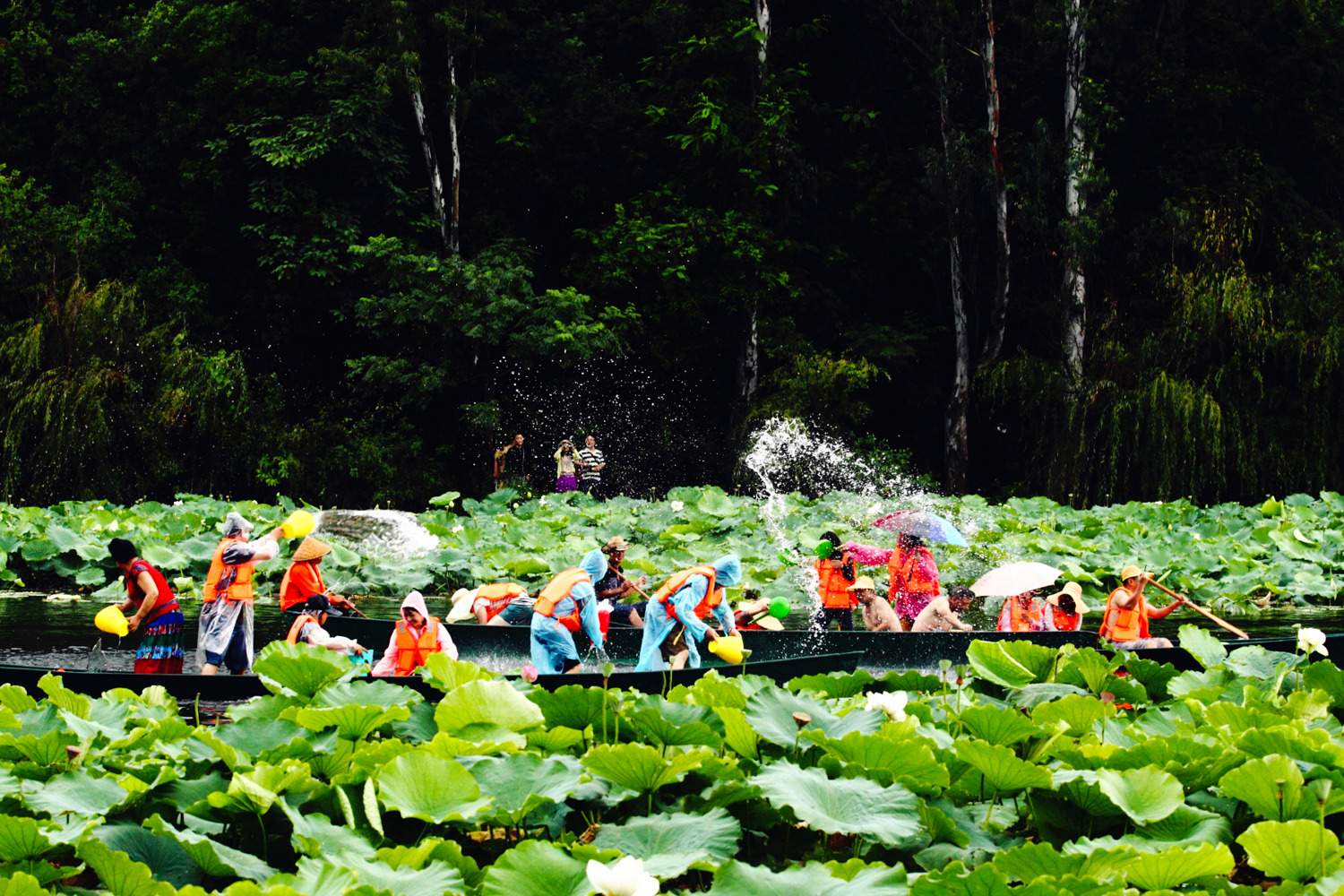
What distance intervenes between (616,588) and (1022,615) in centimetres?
291

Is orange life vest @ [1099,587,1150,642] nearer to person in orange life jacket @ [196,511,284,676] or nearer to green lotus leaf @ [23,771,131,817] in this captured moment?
person in orange life jacket @ [196,511,284,676]

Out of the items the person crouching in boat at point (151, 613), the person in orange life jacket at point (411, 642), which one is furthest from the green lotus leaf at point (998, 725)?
the person crouching in boat at point (151, 613)

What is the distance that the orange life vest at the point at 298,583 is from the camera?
8.51 m

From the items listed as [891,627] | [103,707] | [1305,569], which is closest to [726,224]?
[1305,569]

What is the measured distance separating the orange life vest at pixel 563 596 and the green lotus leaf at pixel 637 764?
376 centimetres

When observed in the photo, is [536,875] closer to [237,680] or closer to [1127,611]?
[237,680]

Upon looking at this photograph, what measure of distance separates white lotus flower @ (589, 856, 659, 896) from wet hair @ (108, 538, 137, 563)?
223 inches

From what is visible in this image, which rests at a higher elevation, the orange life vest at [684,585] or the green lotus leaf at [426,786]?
the green lotus leaf at [426,786]

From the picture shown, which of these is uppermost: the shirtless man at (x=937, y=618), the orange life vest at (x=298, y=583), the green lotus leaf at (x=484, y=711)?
the green lotus leaf at (x=484, y=711)

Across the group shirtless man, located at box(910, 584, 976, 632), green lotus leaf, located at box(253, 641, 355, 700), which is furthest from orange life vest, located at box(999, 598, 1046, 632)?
green lotus leaf, located at box(253, 641, 355, 700)

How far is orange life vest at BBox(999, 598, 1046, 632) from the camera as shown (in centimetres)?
891

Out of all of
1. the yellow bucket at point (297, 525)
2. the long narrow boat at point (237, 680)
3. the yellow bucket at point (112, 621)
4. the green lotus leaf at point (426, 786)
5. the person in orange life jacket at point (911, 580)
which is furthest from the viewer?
the person in orange life jacket at point (911, 580)

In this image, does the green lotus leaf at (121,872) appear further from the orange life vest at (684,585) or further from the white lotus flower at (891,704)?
the orange life vest at (684,585)

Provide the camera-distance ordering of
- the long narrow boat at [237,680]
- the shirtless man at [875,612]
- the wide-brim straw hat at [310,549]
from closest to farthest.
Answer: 1. the long narrow boat at [237,680]
2. the wide-brim straw hat at [310,549]
3. the shirtless man at [875,612]
